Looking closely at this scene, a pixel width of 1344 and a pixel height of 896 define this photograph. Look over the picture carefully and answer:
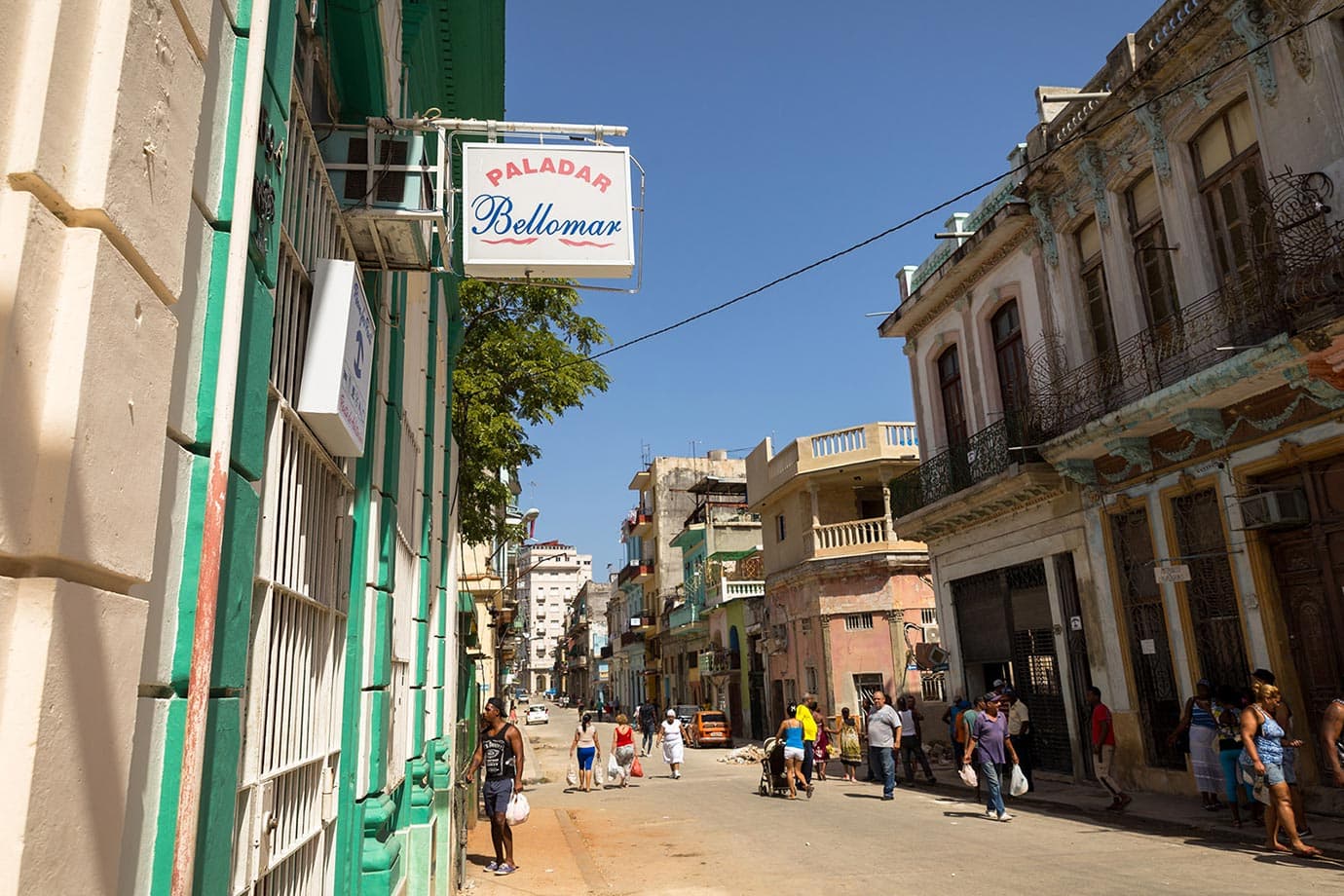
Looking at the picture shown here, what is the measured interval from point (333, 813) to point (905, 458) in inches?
1031

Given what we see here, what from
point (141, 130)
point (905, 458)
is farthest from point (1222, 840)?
point (905, 458)

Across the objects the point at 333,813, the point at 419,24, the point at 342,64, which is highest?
the point at 419,24

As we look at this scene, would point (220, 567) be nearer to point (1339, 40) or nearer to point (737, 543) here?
point (1339, 40)

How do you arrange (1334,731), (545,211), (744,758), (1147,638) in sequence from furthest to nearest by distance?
1. (744,758)
2. (1147,638)
3. (1334,731)
4. (545,211)

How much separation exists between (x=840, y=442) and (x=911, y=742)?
13455mm

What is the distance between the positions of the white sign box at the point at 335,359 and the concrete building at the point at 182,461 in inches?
1.3

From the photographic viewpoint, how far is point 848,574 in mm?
29000

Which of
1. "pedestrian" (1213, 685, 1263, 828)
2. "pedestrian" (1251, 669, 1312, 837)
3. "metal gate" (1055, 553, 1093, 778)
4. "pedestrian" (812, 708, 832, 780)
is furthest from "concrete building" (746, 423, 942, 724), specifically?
"pedestrian" (1251, 669, 1312, 837)

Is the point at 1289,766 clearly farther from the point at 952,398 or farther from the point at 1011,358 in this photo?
the point at 952,398

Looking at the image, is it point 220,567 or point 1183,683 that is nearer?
point 220,567

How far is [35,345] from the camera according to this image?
1.53 m

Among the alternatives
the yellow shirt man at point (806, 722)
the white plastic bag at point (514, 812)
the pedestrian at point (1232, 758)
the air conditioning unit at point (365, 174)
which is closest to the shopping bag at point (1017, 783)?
the pedestrian at point (1232, 758)

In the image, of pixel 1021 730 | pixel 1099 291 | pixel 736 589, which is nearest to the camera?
pixel 1099 291

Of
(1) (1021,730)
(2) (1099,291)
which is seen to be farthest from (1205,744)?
(2) (1099,291)
